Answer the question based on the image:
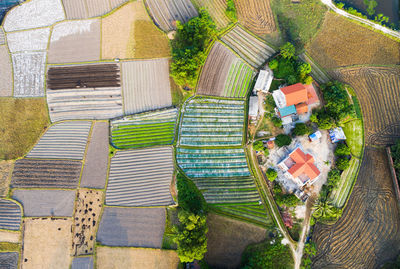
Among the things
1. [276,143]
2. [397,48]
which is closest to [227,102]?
[276,143]

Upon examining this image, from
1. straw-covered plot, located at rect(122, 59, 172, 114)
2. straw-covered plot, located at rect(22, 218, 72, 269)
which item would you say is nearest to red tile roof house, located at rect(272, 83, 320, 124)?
straw-covered plot, located at rect(122, 59, 172, 114)

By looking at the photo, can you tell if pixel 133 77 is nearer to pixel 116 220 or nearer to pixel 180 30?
pixel 180 30

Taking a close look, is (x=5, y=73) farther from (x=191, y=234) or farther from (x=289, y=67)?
(x=289, y=67)

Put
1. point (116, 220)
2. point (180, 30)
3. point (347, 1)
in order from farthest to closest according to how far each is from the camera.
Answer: point (347, 1) → point (180, 30) → point (116, 220)

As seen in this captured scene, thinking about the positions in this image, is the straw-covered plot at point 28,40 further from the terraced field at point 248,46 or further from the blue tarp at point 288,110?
the blue tarp at point 288,110

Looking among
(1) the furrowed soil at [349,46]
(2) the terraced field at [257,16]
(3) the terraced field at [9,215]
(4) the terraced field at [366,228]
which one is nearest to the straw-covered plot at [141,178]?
(3) the terraced field at [9,215]
